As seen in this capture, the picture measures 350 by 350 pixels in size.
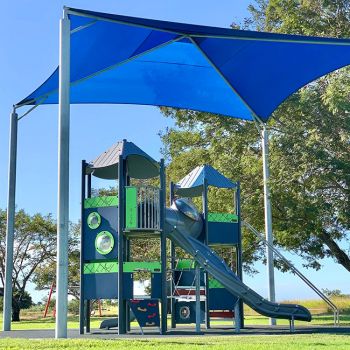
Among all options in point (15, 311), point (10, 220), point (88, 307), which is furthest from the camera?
point (15, 311)

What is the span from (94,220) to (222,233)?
421 cm

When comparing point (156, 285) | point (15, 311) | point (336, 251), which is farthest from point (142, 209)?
point (15, 311)

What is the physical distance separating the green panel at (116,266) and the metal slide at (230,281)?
1064 millimetres

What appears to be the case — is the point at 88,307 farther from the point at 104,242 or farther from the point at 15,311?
the point at 15,311

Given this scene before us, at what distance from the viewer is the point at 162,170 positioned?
13398 mm

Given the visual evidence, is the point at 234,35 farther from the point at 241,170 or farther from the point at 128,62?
the point at 241,170

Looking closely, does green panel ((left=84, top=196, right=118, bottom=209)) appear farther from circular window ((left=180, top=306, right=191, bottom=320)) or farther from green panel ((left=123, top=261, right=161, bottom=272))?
circular window ((left=180, top=306, right=191, bottom=320))

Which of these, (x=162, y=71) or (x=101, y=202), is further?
(x=162, y=71)

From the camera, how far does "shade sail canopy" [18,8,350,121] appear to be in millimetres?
12344

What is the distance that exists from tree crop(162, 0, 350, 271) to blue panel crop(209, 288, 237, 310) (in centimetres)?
552

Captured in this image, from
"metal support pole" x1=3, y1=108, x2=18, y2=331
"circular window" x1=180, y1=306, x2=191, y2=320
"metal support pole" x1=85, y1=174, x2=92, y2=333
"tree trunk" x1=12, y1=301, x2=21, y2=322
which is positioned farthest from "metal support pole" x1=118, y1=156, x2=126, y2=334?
"tree trunk" x1=12, y1=301, x2=21, y2=322

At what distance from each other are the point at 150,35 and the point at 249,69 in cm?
276

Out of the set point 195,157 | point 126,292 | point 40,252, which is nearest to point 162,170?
point 126,292

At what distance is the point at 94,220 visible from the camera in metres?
13.3
